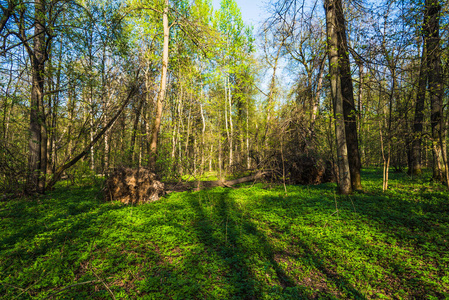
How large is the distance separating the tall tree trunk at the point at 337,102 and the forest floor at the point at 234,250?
24.2 inches

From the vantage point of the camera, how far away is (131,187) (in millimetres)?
6148

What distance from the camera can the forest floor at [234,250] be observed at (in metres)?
2.50

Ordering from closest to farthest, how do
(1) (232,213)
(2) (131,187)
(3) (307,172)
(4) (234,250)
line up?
(4) (234,250) → (1) (232,213) → (2) (131,187) → (3) (307,172)

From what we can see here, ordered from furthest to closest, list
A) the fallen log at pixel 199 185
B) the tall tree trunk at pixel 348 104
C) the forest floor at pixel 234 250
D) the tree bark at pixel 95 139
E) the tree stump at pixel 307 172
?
the tree stump at pixel 307 172 < the fallen log at pixel 199 185 < the tree bark at pixel 95 139 < the tall tree trunk at pixel 348 104 < the forest floor at pixel 234 250

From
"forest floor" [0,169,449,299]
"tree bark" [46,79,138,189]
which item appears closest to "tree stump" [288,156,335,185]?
"forest floor" [0,169,449,299]

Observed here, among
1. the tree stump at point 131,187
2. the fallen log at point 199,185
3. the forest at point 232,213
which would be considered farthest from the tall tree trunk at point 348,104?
the tree stump at point 131,187

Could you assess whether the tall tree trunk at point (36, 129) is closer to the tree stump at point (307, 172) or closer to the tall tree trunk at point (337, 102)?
the tall tree trunk at point (337, 102)

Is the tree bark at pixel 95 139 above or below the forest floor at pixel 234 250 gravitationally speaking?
above

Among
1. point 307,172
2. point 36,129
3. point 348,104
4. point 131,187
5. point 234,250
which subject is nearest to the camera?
point 234,250

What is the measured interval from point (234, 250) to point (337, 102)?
198 inches

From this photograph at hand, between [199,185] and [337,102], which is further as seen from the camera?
[199,185]

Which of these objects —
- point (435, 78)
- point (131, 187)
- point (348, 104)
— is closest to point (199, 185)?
point (131, 187)

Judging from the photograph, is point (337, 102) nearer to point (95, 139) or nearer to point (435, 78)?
point (435, 78)

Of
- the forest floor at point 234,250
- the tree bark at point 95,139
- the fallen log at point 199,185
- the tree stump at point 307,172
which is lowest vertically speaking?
the forest floor at point 234,250
